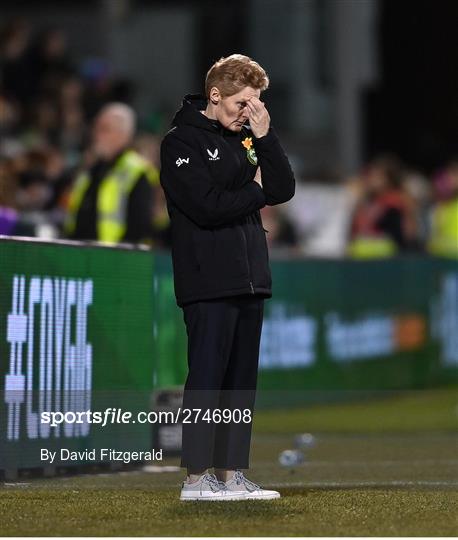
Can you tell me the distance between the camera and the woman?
8734 mm

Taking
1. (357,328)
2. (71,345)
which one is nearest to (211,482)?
(71,345)

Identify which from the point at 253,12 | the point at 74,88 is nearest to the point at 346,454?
the point at 74,88

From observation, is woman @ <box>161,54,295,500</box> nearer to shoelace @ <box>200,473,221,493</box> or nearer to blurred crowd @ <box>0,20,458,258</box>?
shoelace @ <box>200,473,221,493</box>

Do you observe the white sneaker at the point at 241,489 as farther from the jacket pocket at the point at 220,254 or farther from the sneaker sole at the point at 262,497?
the jacket pocket at the point at 220,254

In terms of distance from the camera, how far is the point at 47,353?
1043 cm

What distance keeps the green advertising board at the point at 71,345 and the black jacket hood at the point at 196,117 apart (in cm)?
173

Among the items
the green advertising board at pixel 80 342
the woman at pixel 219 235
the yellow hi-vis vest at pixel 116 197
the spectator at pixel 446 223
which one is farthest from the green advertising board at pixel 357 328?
the woman at pixel 219 235

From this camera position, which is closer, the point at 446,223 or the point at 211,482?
the point at 211,482

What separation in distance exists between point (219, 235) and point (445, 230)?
39.2 ft

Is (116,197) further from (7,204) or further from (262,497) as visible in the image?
(262,497)

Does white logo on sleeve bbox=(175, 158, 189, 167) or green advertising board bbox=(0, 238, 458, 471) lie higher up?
white logo on sleeve bbox=(175, 158, 189, 167)

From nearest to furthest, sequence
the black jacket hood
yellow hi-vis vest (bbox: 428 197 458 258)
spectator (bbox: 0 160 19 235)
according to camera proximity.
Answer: the black jacket hood < spectator (bbox: 0 160 19 235) < yellow hi-vis vest (bbox: 428 197 458 258)

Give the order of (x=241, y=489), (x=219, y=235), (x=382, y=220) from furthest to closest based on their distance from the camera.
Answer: (x=382, y=220) < (x=241, y=489) < (x=219, y=235)

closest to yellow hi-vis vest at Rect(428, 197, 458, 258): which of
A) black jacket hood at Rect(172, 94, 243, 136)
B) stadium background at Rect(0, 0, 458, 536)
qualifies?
stadium background at Rect(0, 0, 458, 536)
